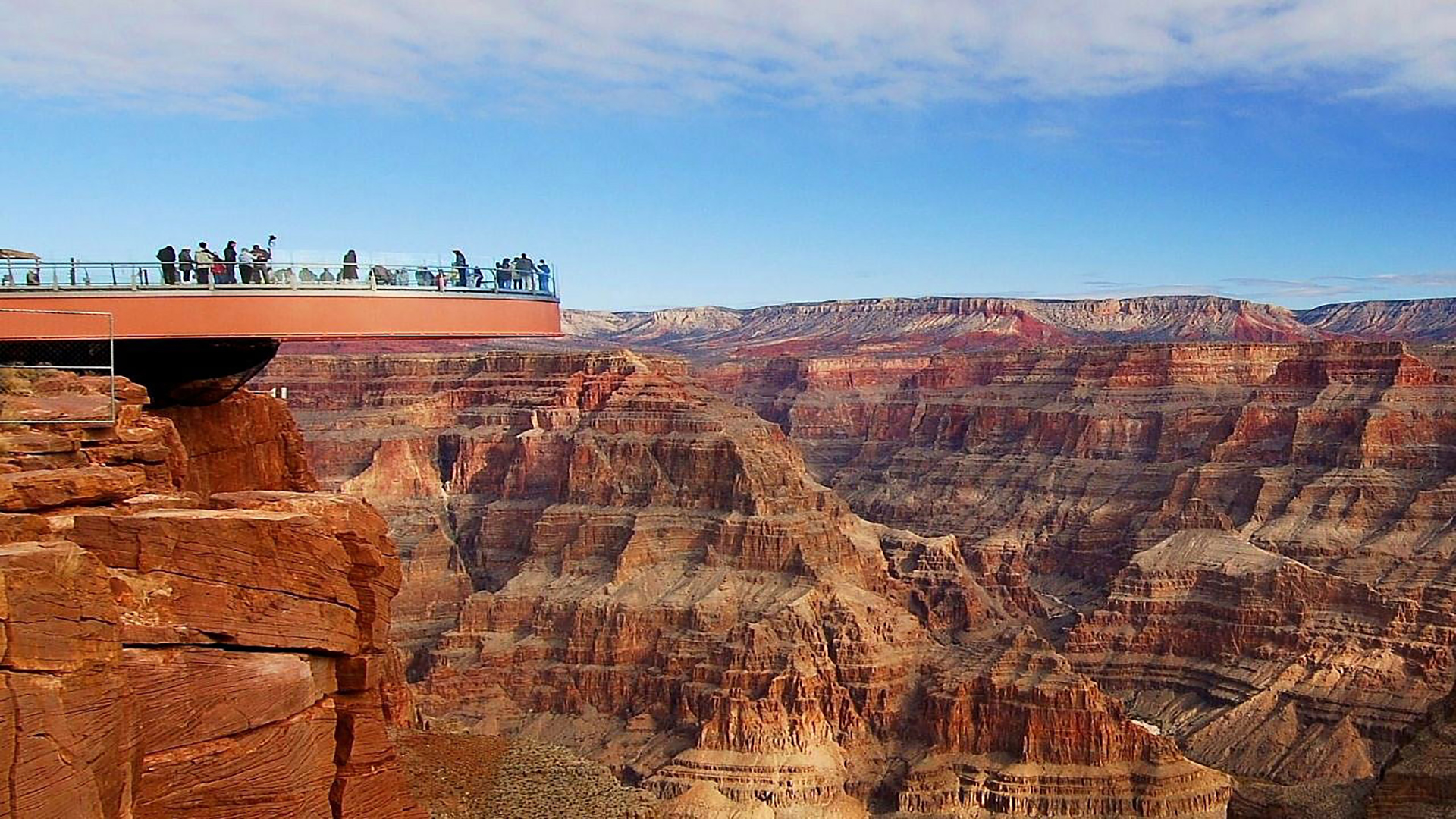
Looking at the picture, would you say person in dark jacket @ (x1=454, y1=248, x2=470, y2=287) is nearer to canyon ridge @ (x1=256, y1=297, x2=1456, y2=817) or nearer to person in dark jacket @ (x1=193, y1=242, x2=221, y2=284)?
person in dark jacket @ (x1=193, y1=242, x2=221, y2=284)

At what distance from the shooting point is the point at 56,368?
856 inches

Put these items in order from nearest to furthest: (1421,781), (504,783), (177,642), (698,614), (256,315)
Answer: (177,642)
(256,315)
(504,783)
(1421,781)
(698,614)

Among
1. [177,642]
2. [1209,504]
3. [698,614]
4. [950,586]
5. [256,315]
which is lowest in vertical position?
[950,586]

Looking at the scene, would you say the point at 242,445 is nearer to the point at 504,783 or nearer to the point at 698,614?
the point at 504,783

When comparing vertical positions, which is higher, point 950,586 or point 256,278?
point 256,278

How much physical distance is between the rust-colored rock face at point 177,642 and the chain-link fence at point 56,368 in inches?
17.1

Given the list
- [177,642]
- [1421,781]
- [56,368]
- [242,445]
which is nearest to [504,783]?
[242,445]

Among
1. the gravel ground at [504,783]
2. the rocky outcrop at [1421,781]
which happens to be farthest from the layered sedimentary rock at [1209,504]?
the gravel ground at [504,783]

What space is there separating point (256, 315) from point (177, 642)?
10.7 m

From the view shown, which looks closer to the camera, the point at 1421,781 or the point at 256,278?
the point at 256,278

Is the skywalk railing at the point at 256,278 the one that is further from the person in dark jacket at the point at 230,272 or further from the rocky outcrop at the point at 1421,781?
the rocky outcrop at the point at 1421,781

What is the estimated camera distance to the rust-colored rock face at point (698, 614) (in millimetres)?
70062

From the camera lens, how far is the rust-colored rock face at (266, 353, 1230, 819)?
70062mm

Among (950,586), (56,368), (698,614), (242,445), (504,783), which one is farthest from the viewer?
(950,586)
